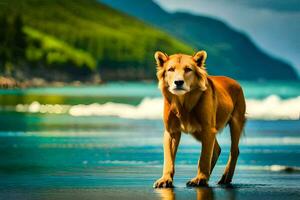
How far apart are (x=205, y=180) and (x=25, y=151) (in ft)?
38.1

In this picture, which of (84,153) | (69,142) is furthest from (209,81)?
(69,142)

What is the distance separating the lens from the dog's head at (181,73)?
1458cm

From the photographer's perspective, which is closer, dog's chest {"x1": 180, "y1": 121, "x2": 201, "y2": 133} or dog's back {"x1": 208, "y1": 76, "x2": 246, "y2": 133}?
A: dog's chest {"x1": 180, "y1": 121, "x2": 201, "y2": 133}

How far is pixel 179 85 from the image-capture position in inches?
573

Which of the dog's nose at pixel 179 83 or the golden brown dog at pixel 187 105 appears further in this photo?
the golden brown dog at pixel 187 105

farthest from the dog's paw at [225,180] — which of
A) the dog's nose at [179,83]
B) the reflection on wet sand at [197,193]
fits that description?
the dog's nose at [179,83]

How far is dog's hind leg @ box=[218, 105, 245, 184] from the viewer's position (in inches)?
645

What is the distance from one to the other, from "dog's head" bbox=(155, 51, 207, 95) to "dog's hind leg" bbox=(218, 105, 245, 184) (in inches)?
71.9

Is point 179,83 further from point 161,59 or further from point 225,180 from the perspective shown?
point 225,180

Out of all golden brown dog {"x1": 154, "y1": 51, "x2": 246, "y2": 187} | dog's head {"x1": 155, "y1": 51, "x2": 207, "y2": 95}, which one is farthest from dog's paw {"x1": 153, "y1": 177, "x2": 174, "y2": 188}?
dog's head {"x1": 155, "y1": 51, "x2": 207, "y2": 95}

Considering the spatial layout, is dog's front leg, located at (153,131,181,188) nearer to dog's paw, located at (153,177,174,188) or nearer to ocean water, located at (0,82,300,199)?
dog's paw, located at (153,177,174,188)

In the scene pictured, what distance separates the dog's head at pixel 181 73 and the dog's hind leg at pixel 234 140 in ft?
5.99

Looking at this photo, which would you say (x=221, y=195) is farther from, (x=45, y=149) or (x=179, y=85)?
(x=45, y=149)

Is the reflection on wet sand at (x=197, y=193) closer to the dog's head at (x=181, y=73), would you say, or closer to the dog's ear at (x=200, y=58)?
the dog's head at (x=181, y=73)
